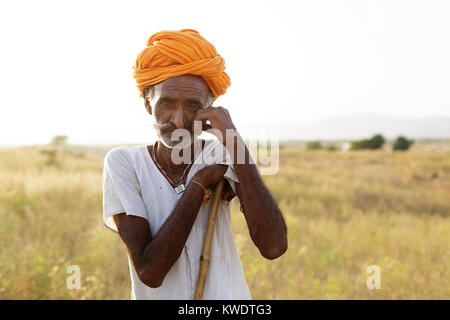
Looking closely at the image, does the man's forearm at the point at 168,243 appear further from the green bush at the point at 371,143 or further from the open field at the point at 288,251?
the green bush at the point at 371,143

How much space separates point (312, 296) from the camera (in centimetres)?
487

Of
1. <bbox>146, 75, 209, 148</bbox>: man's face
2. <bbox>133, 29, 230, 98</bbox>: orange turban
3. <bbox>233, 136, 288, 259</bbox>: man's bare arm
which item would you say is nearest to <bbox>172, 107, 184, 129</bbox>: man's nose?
<bbox>146, 75, 209, 148</bbox>: man's face

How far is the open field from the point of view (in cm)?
454

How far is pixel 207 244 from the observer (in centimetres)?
196

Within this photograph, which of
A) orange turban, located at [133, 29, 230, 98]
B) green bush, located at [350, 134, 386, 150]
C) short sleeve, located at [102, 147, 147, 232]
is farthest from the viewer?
green bush, located at [350, 134, 386, 150]

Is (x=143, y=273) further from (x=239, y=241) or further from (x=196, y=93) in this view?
(x=239, y=241)

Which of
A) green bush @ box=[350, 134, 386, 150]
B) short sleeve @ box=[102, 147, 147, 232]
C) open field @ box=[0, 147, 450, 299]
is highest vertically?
green bush @ box=[350, 134, 386, 150]

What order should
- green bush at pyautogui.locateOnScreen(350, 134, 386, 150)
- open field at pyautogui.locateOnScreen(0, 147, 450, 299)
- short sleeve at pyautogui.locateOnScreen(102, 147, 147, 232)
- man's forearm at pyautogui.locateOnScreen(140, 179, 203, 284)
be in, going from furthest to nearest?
1. green bush at pyautogui.locateOnScreen(350, 134, 386, 150)
2. open field at pyautogui.locateOnScreen(0, 147, 450, 299)
3. short sleeve at pyautogui.locateOnScreen(102, 147, 147, 232)
4. man's forearm at pyautogui.locateOnScreen(140, 179, 203, 284)

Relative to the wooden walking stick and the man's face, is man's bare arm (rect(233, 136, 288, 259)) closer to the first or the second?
the wooden walking stick

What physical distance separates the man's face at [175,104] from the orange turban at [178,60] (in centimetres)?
6
